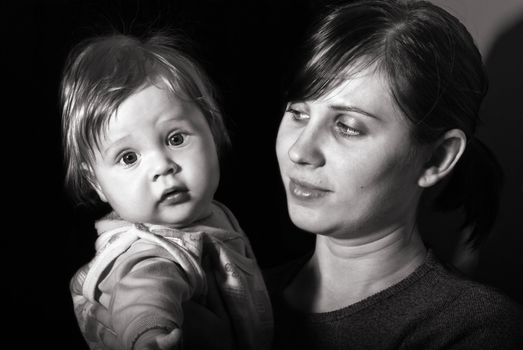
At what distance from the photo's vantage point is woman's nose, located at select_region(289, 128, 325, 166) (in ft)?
3.90

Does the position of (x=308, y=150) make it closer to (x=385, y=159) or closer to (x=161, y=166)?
(x=385, y=159)

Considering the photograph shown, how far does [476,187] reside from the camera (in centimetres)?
143

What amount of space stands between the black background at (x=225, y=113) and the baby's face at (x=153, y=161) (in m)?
0.30

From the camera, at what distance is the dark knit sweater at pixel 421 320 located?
3.93ft

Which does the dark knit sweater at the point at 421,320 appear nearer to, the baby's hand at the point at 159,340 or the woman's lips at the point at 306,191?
the woman's lips at the point at 306,191

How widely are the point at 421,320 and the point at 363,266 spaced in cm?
18

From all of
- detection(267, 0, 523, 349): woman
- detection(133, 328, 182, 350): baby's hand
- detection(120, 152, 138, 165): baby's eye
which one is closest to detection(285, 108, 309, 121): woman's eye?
detection(267, 0, 523, 349): woman

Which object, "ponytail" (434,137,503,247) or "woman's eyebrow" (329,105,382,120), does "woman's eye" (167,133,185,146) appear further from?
"ponytail" (434,137,503,247)

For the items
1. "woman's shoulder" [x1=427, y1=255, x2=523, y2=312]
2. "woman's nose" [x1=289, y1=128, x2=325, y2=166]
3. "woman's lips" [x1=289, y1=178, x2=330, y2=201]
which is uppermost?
"woman's nose" [x1=289, y1=128, x2=325, y2=166]

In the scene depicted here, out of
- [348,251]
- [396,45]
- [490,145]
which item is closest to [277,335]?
[348,251]

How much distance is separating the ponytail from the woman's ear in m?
0.12

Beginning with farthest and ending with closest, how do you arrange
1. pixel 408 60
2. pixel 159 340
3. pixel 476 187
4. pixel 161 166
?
pixel 476 187, pixel 408 60, pixel 161 166, pixel 159 340

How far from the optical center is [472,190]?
1.43 metres

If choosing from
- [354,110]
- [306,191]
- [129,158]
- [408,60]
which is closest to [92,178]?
[129,158]
